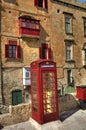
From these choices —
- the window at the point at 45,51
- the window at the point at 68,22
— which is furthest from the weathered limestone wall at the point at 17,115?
the window at the point at 68,22

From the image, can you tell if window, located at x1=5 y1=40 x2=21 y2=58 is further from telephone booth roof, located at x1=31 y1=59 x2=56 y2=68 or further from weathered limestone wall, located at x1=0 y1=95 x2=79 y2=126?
weathered limestone wall, located at x1=0 y1=95 x2=79 y2=126

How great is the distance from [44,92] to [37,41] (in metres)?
9.26

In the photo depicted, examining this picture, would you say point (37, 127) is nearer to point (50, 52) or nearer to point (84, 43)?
point (50, 52)

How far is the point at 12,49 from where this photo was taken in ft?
64.9

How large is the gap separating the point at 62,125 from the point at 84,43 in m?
14.5

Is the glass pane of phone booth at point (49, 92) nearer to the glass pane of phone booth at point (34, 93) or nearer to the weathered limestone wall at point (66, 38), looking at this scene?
the glass pane of phone booth at point (34, 93)

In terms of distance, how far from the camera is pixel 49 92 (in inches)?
523

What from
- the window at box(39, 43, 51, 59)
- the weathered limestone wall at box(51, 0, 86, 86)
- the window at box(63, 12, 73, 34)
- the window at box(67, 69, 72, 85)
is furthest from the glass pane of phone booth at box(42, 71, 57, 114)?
the window at box(63, 12, 73, 34)

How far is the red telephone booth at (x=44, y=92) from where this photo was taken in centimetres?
1274

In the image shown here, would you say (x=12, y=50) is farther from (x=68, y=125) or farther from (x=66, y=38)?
(x=68, y=125)

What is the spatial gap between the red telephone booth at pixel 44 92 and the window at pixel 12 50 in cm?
640

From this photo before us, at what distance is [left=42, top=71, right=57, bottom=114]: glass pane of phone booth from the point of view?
13.0 metres

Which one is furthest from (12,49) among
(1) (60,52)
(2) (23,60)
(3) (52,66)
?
(3) (52,66)

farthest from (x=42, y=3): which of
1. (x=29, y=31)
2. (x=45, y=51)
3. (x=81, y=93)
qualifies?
(x=81, y=93)
